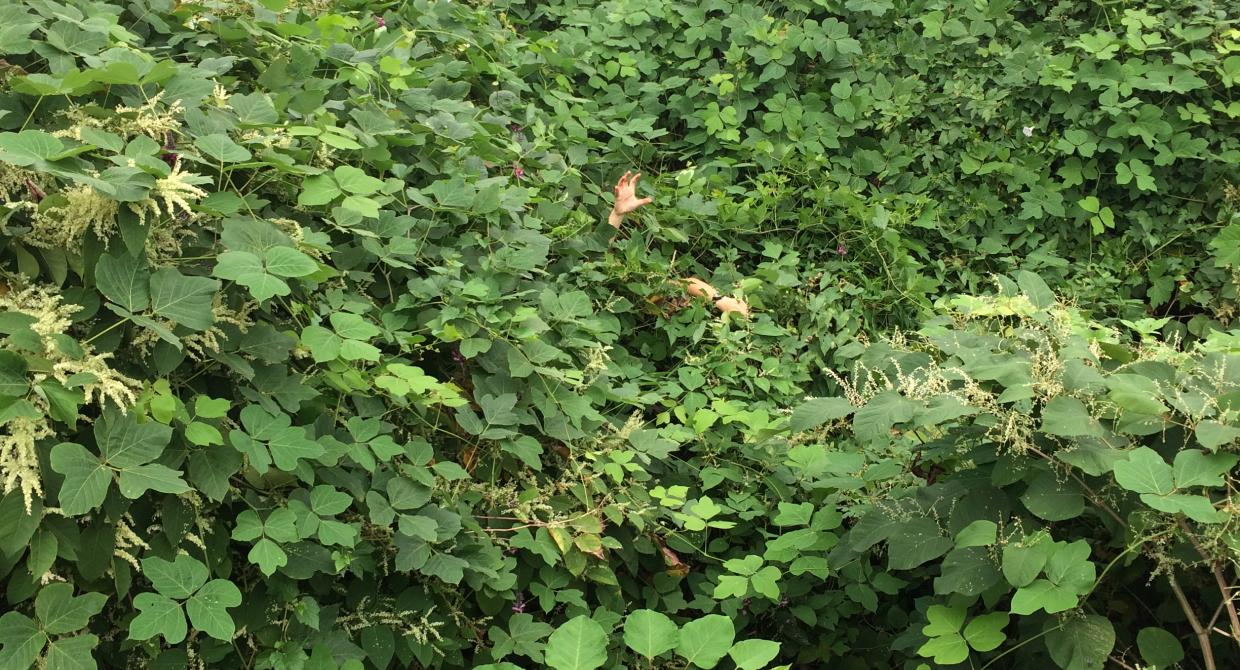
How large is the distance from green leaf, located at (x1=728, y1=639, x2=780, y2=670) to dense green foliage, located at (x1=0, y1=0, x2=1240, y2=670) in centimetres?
1

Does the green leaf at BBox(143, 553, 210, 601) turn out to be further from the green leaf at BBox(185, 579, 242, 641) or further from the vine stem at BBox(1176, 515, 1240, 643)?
the vine stem at BBox(1176, 515, 1240, 643)

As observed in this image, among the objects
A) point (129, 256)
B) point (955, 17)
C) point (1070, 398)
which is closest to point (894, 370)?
point (1070, 398)

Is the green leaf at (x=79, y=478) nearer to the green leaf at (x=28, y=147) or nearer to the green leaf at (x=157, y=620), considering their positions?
the green leaf at (x=157, y=620)

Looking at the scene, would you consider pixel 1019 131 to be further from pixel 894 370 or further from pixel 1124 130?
pixel 894 370

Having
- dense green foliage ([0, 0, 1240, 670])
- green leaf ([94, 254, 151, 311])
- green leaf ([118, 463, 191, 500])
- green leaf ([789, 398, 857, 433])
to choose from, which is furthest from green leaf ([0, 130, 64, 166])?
green leaf ([789, 398, 857, 433])

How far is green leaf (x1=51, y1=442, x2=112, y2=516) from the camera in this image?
1605mm

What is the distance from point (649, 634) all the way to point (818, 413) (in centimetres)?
71

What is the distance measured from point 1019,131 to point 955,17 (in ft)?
2.16

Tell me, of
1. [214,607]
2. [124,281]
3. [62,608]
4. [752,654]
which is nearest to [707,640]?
[752,654]

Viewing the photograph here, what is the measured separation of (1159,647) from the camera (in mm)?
2014

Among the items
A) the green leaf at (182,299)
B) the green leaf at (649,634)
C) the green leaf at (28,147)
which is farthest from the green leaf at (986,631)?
the green leaf at (28,147)

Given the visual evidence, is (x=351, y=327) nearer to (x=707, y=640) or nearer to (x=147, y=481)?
(x=147, y=481)

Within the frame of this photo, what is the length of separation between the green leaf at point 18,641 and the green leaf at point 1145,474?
1941 millimetres

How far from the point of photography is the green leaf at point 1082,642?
1.93 meters
